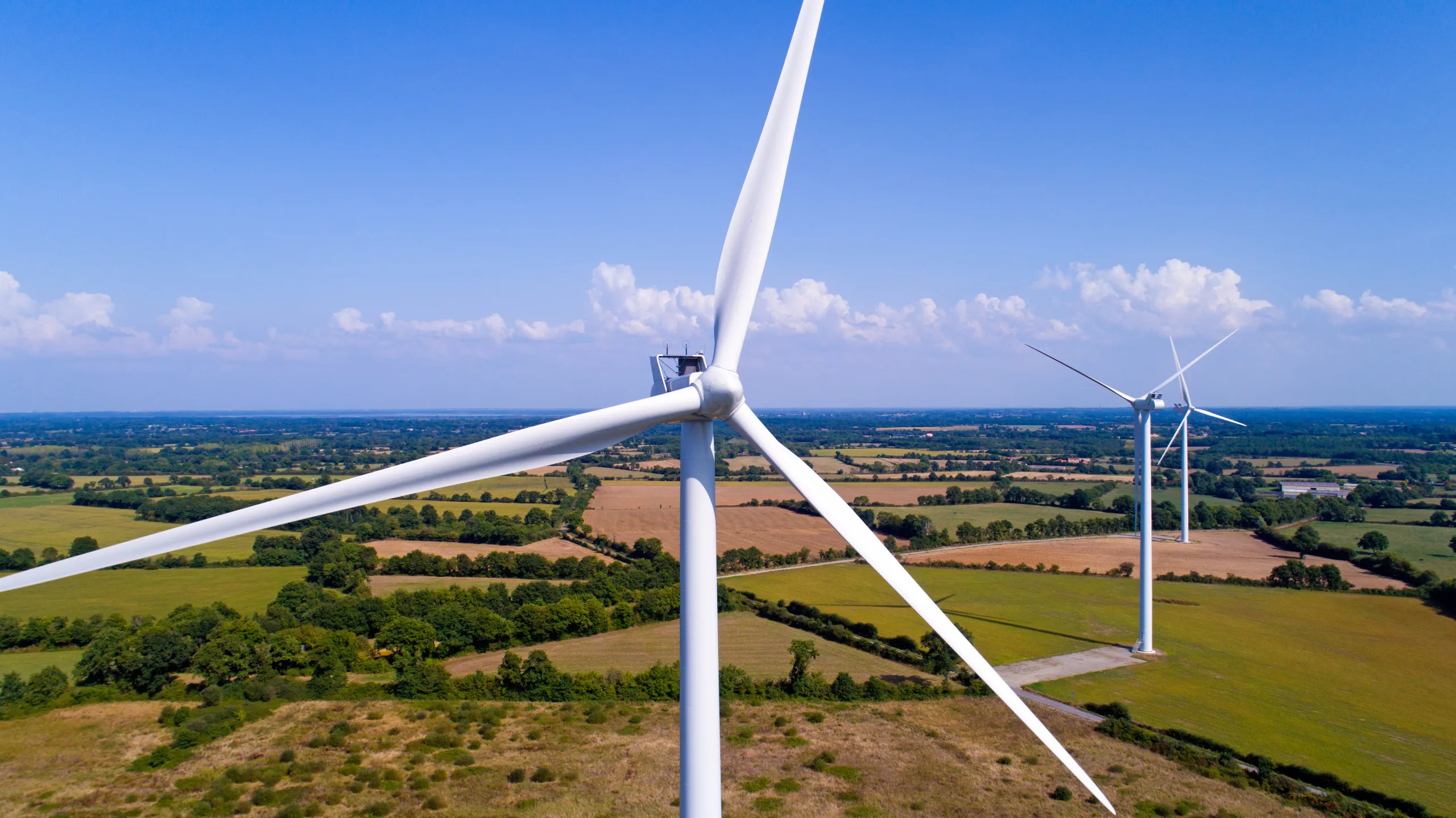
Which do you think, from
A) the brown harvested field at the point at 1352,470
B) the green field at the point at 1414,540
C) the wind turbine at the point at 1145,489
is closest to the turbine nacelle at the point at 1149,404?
the wind turbine at the point at 1145,489

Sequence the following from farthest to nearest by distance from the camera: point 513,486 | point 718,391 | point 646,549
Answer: point 513,486, point 646,549, point 718,391

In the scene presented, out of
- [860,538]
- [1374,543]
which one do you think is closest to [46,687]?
[860,538]

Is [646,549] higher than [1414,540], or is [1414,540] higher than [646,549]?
[646,549]

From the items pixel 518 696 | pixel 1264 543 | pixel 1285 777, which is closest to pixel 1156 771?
pixel 1285 777

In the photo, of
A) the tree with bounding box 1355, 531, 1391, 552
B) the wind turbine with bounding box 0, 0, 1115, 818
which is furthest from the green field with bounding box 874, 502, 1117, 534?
the wind turbine with bounding box 0, 0, 1115, 818

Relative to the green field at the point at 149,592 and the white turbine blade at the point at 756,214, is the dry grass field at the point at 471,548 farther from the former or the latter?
the white turbine blade at the point at 756,214

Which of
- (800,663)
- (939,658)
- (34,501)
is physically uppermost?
(34,501)

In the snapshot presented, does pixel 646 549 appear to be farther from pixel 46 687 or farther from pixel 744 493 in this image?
pixel 744 493
